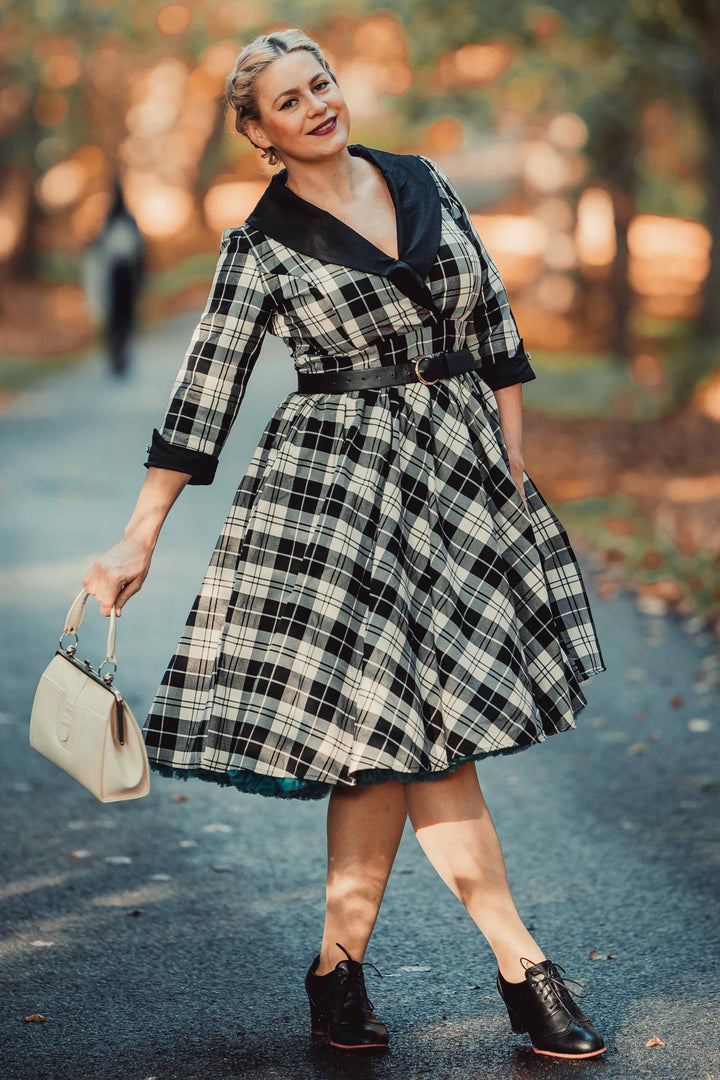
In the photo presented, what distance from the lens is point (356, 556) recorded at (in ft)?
9.71

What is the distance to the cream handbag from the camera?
9.60ft

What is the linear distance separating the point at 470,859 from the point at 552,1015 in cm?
36

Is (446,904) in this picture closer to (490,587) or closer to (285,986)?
(285,986)

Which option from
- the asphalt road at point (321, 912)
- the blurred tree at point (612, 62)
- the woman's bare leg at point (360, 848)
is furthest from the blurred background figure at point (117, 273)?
the woman's bare leg at point (360, 848)

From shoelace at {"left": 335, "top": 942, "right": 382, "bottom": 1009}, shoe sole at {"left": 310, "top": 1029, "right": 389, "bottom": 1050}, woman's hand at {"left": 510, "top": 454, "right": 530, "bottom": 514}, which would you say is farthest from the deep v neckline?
shoe sole at {"left": 310, "top": 1029, "right": 389, "bottom": 1050}

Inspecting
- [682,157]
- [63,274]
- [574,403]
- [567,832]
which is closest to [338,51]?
[682,157]

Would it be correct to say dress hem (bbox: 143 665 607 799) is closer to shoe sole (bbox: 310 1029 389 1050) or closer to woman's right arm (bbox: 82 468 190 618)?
woman's right arm (bbox: 82 468 190 618)

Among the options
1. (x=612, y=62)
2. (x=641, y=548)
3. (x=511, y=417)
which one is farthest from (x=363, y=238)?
(x=612, y=62)

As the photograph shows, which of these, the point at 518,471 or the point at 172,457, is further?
the point at 518,471

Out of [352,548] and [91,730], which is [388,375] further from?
[91,730]

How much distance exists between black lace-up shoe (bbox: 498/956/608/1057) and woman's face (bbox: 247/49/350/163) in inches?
68.7

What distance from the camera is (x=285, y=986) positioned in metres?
3.53

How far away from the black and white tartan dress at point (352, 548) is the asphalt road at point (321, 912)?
0.67 m

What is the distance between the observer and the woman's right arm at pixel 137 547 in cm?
298
